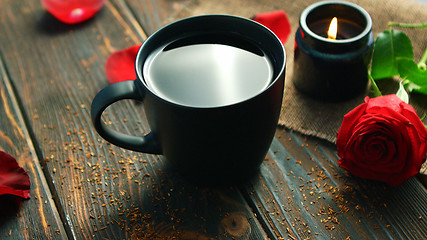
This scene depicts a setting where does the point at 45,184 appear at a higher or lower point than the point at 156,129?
lower

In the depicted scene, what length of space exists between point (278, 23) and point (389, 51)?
208 millimetres

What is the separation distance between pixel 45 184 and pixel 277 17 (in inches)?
18.9

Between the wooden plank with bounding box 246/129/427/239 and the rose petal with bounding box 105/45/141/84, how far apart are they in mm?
274

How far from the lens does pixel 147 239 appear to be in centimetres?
56

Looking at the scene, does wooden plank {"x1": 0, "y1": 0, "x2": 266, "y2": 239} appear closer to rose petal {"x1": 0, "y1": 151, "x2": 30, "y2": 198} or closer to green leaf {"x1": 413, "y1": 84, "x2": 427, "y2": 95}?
rose petal {"x1": 0, "y1": 151, "x2": 30, "y2": 198}

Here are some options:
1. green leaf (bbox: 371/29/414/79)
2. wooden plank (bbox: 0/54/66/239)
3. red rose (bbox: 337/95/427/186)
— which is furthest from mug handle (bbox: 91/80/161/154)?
green leaf (bbox: 371/29/414/79)

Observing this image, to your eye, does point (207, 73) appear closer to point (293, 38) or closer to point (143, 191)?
point (143, 191)

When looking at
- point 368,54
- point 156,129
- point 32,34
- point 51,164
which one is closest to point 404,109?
point 368,54

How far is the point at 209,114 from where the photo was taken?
1.53 ft

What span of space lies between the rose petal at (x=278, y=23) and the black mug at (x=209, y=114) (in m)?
0.23

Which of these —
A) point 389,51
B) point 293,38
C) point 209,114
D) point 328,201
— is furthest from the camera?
point 293,38

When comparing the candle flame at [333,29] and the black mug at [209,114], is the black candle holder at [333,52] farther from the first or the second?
the black mug at [209,114]

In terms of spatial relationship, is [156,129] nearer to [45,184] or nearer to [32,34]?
[45,184]

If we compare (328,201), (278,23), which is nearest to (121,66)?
(278,23)
